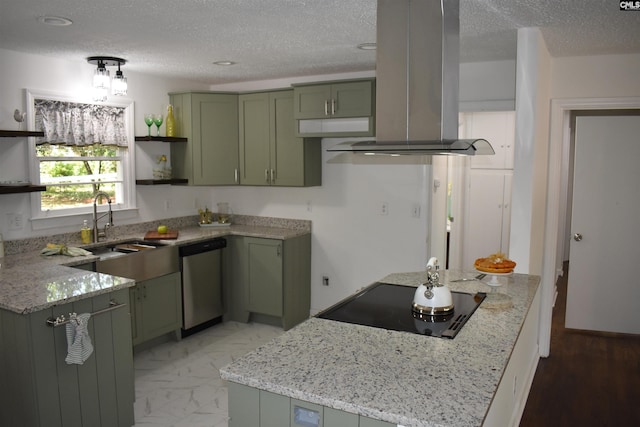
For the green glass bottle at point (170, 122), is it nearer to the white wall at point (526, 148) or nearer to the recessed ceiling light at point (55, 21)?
the recessed ceiling light at point (55, 21)

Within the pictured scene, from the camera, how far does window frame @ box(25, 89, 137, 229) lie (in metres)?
3.98

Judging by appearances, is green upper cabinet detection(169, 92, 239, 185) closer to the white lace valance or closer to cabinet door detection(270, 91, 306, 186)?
cabinet door detection(270, 91, 306, 186)

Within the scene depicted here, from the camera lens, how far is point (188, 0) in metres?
2.57

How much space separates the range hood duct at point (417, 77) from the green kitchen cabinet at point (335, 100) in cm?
209

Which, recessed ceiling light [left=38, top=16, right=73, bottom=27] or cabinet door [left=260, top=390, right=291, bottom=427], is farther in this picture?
recessed ceiling light [left=38, top=16, right=73, bottom=27]

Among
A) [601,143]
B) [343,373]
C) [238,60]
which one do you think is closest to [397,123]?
[343,373]

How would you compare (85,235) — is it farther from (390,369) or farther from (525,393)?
(525,393)

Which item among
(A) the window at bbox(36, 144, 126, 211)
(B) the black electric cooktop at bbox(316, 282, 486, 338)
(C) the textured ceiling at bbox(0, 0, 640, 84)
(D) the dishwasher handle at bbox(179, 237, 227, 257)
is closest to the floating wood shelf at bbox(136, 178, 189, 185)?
(A) the window at bbox(36, 144, 126, 211)

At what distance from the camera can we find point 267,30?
318 cm

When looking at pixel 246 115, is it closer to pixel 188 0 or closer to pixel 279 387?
pixel 188 0

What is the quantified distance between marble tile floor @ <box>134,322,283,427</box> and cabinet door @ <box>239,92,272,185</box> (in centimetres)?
149

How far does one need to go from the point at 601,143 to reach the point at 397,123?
10.8 feet

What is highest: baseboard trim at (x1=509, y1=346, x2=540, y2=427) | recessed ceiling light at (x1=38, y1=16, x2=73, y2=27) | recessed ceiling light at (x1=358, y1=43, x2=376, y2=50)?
recessed ceiling light at (x1=358, y1=43, x2=376, y2=50)

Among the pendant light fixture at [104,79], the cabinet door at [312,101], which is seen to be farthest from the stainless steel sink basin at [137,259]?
the cabinet door at [312,101]
